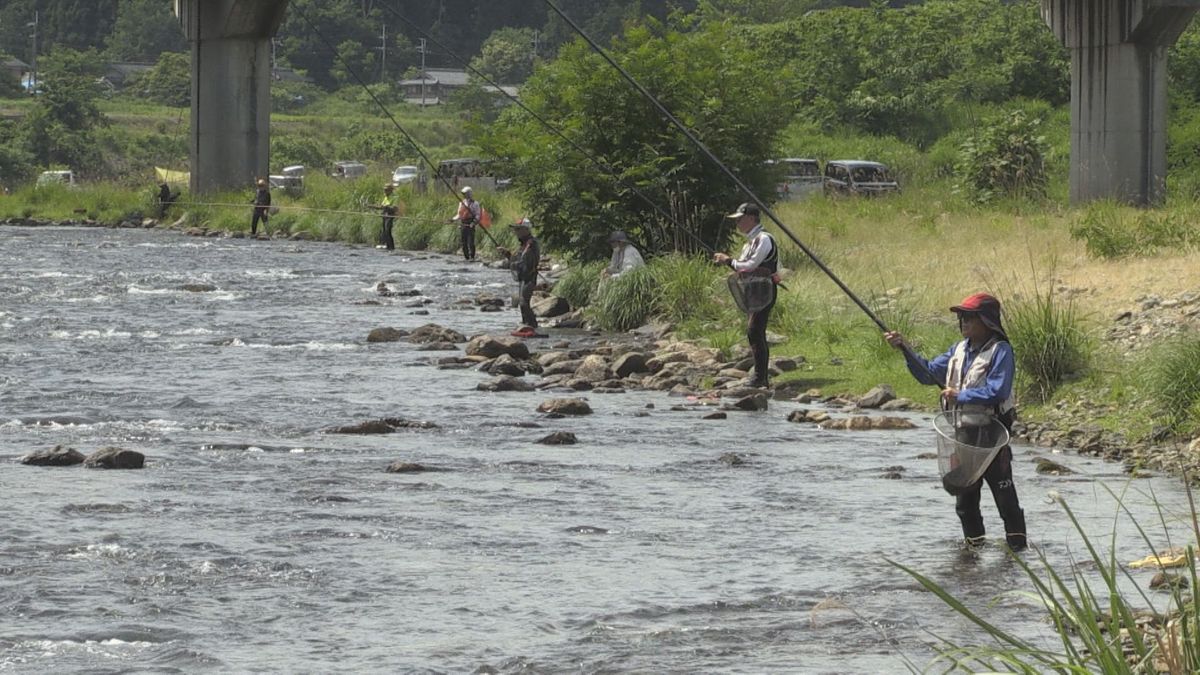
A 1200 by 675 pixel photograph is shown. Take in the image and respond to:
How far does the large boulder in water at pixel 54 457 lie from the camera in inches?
516

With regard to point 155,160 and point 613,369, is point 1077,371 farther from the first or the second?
Answer: point 155,160

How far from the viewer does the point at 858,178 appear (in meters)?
48.0

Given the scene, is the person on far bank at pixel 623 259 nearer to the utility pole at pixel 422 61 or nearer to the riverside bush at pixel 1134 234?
the riverside bush at pixel 1134 234

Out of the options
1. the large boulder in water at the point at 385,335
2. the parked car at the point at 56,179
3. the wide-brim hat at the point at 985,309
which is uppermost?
the wide-brim hat at the point at 985,309

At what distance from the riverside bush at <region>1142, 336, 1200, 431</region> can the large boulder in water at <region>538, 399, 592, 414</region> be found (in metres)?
4.47

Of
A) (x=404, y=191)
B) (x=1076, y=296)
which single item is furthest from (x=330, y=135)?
(x=1076, y=296)

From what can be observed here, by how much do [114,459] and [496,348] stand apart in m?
7.71

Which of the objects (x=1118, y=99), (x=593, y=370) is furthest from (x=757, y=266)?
(x=1118, y=99)

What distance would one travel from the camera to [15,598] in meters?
9.25

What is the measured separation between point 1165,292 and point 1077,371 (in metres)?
4.62

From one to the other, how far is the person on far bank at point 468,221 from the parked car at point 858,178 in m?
11.2

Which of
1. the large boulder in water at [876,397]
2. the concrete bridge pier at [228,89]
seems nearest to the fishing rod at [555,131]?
the large boulder in water at [876,397]

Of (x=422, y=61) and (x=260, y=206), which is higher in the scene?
(x=422, y=61)

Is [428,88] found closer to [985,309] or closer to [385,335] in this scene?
[385,335]
